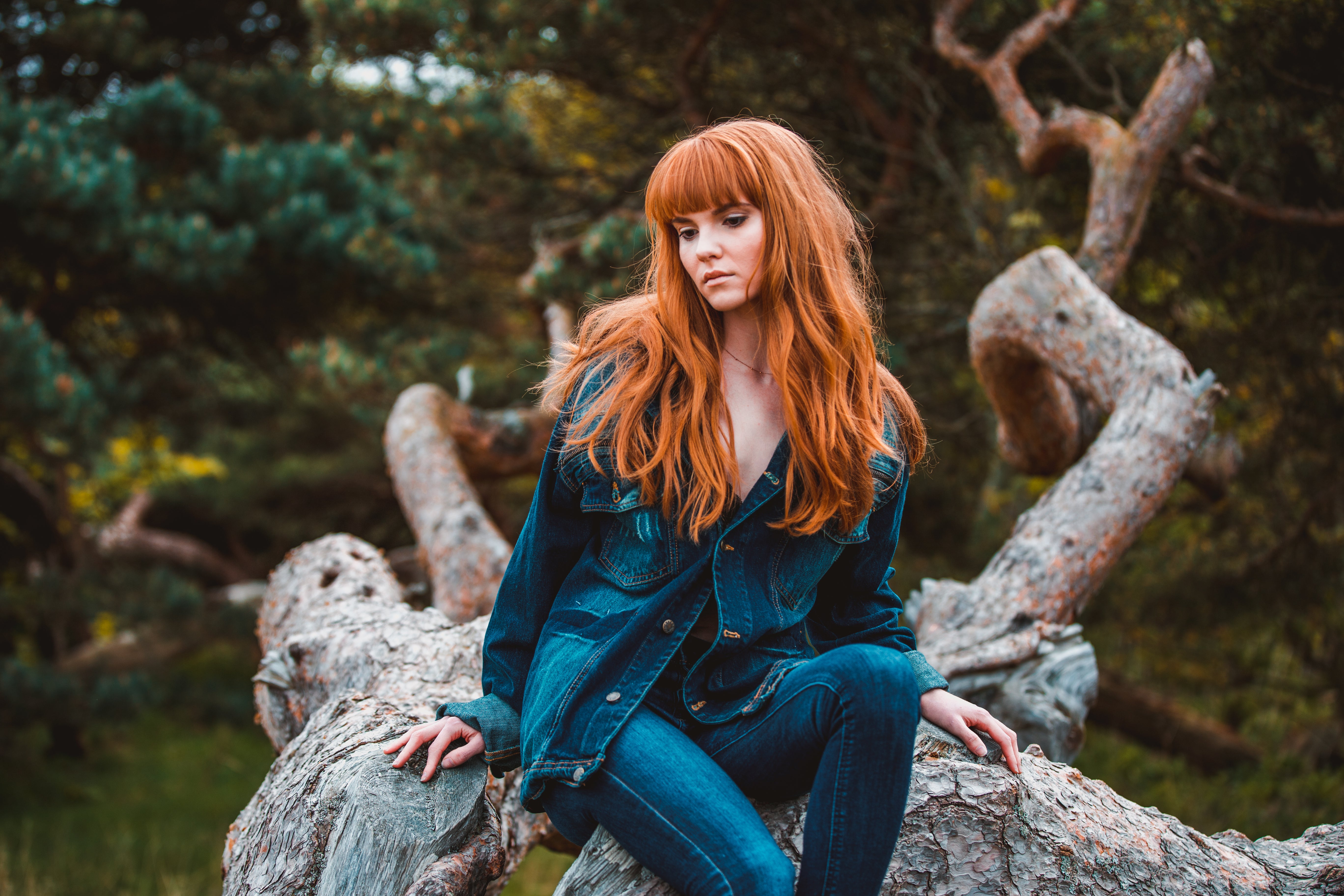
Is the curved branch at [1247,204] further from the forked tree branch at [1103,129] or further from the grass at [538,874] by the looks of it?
the grass at [538,874]

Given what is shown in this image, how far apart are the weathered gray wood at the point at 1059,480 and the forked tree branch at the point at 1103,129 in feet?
1.93

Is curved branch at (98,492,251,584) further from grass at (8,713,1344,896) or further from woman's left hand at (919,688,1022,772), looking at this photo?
woman's left hand at (919,688,1022,772)

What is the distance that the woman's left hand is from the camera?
1.56 meters

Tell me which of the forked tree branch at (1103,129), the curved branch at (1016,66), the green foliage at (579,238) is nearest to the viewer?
the forked tree branch at (1103,129)

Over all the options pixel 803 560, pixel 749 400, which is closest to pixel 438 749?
pixel 803 560

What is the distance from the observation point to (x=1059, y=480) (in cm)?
305

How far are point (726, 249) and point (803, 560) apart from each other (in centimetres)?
58

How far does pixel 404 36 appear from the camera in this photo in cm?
464

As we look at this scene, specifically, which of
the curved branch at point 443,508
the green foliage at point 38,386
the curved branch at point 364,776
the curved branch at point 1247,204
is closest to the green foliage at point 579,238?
the green foliage at point 38,386

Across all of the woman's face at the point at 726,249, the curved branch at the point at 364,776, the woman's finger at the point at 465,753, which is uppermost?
the woman's face at the point at 726,249

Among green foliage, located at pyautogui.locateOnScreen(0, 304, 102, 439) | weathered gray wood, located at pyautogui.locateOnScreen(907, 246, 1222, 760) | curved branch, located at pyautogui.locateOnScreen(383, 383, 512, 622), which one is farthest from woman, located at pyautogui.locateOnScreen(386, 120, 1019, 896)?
green foliage, located at pyautogui.locateOnScreen(0, 304, 102, 439)

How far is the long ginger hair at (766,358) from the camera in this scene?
161 centimetres

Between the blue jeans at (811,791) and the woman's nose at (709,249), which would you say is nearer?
the blue jeans at (811,791)

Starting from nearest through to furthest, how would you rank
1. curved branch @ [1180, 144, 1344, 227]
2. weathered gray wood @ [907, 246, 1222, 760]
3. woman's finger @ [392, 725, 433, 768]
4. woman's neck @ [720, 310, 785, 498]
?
woman's finger @ [392, 725, 433, 768] < woman's neck @ [720, 310, 785, 498] < weathered gray wood @ [907, 246, 1222, 760] < curved branch @ [1180, 144, 1344, 227]
